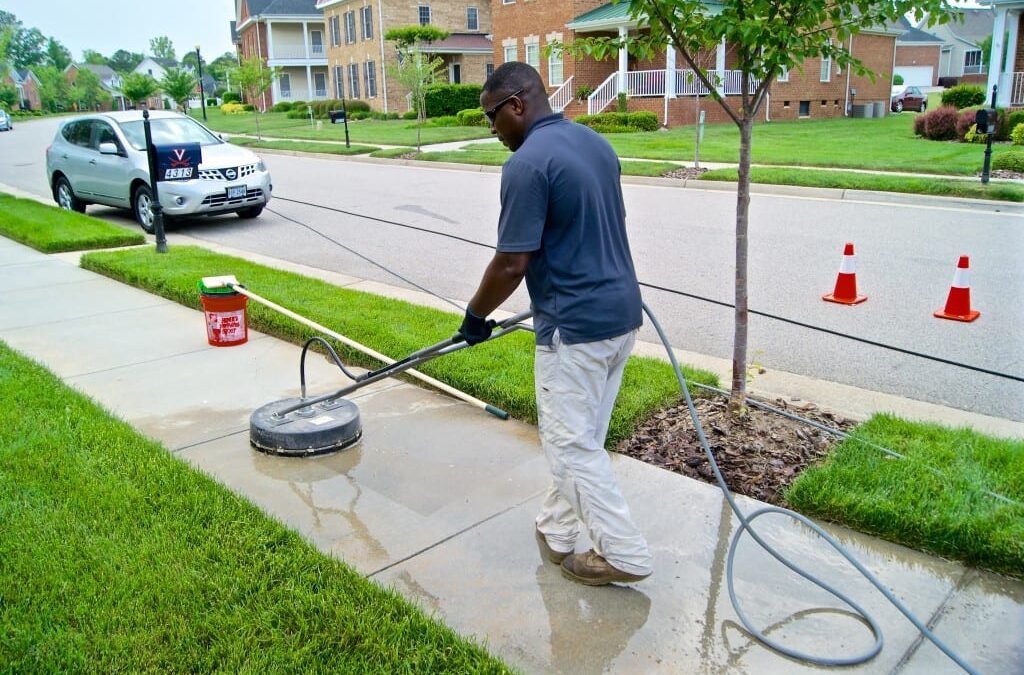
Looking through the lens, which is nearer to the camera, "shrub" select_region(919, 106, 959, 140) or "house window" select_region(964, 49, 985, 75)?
"shrub" select_region(919, 106, 959, 140)

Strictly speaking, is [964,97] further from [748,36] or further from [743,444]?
[743,444]

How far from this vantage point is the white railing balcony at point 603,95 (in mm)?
32312

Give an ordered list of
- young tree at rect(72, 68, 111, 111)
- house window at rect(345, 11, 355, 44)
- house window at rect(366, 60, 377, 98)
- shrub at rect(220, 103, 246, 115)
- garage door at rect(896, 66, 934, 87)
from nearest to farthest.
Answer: house window at rect(366, 60, 377, 98) < house window at rect(345, 11, 355, 44) < shrub at rect(220, 103, 246, 115) < garage door at rect(896, 66, 934, 87) < young tree at rect(72, 68, 111, 111)

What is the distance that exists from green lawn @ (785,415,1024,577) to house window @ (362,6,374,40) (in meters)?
46.0

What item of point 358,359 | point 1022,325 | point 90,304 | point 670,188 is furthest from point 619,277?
point 670,188

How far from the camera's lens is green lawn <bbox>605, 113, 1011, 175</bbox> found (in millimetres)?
17500

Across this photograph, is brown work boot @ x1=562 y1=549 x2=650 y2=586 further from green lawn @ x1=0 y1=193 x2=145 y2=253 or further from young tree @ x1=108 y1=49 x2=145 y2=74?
young tree @ x1=108 y1=49 x2=145 y2=74

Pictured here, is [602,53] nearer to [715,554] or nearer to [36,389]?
[715,554]

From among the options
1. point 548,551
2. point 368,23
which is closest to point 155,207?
point 548,551

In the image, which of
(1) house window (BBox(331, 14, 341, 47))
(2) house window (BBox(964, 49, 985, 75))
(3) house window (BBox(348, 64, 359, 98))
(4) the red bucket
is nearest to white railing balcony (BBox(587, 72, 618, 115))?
→ (3) house window (BBox(348, 64, 359, 98))

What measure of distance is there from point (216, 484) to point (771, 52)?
3.46 metres

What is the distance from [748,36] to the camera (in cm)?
420

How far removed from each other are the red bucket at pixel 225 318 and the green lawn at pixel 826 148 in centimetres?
1373

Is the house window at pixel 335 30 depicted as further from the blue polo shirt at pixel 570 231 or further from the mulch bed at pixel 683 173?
the blue polo shirt at pixel 570 231
